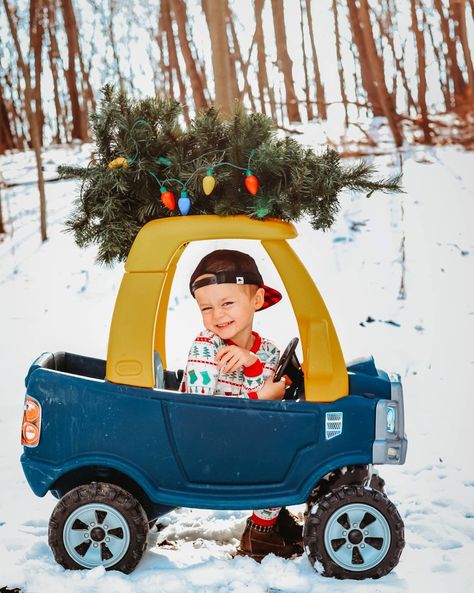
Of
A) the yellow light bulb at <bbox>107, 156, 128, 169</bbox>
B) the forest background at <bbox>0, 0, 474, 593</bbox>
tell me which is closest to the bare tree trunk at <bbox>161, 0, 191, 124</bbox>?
the forest background at <bbox>0, 0, 474, 593</bbox>

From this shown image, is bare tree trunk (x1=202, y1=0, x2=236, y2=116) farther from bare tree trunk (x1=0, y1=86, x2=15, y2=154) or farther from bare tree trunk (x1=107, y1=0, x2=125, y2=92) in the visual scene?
bare tree trunk (x1=0, y1=86, x2=15, y2=154)

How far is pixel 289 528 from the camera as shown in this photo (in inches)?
111

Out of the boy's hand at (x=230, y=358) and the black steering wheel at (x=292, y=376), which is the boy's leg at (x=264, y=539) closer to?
the black steering wheel at (x=292, y=376)

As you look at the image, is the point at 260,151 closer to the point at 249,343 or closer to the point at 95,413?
the point at 249,343

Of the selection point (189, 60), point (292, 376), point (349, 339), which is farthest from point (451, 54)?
point (292, 376)

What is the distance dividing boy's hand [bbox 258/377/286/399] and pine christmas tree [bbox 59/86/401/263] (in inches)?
24.0

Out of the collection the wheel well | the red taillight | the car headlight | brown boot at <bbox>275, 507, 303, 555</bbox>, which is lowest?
brown boot at <bbox>275, 507, 303, 555</bbox>

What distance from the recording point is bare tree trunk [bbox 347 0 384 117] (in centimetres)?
937

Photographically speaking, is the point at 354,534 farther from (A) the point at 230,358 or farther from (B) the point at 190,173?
(B) the point at 190,173

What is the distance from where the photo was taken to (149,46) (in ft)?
47.3

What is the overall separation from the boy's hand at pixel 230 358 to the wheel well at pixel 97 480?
528 millimetres

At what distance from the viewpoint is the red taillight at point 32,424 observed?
2.51 metres

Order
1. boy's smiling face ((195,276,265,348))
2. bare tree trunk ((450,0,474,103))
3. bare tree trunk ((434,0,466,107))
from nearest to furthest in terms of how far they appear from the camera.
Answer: boy's smiling face ((195,276,265,348)), bare tree trunk ((450,0,474,103)), bare tree trunk ((434,0,466,107))

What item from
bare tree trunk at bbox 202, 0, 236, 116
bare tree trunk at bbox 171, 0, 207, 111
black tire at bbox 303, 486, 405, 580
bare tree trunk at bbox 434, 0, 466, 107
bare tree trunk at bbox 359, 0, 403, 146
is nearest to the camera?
black tire at bbox 303, 486, 405, 580
